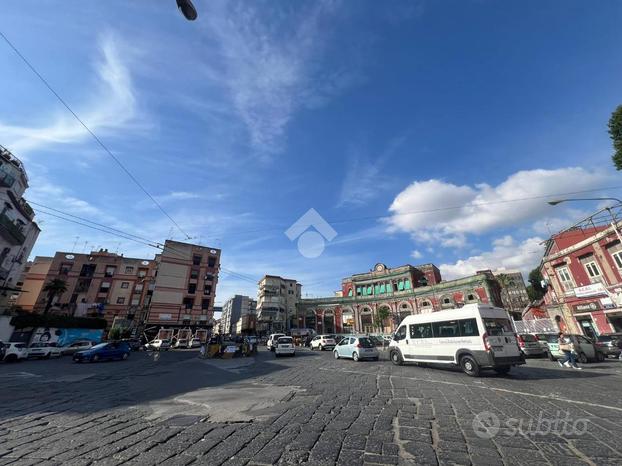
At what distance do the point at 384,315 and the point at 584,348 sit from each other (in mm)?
32967

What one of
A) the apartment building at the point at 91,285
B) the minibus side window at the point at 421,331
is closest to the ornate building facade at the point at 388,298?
the minibus side window at the point at 421,331

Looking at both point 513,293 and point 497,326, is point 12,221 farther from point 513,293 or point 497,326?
point 513,293

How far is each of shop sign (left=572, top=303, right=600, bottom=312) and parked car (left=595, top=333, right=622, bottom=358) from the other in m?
6.12

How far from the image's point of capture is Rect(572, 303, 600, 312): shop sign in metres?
20.9

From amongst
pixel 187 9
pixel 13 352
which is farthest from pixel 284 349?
pixel 187 9

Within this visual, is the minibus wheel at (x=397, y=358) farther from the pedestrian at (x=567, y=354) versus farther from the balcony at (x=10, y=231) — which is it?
the balcony at (x=10, y=231)

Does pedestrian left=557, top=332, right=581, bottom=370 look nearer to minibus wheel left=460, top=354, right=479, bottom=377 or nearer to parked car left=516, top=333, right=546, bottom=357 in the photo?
parked car left=516, top=333, right=546, bottom=357

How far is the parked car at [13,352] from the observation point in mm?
20191

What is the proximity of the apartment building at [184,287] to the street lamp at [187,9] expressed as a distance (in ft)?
147

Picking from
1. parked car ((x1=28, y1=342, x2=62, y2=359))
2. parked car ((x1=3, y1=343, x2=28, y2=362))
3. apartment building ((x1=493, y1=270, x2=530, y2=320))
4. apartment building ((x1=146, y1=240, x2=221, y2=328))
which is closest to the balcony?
parked car ((x1=28, y1=342, x2=62, y2=359))

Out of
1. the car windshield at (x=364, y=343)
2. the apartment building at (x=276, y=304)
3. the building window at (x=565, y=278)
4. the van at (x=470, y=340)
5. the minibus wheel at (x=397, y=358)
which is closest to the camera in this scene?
the van at (x=470, y=340)

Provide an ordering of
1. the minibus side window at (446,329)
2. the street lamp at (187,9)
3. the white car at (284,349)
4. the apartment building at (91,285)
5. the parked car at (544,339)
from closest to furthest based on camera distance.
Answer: the street lamp at (187,9)
the minibus side window at (446,329)
the parked car at (544,339)
the white car at (284,349)
the apartment building at (91,285)

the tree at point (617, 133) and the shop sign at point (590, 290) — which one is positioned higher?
the tree at point (617, 133)

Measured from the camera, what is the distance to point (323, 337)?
29547mm
